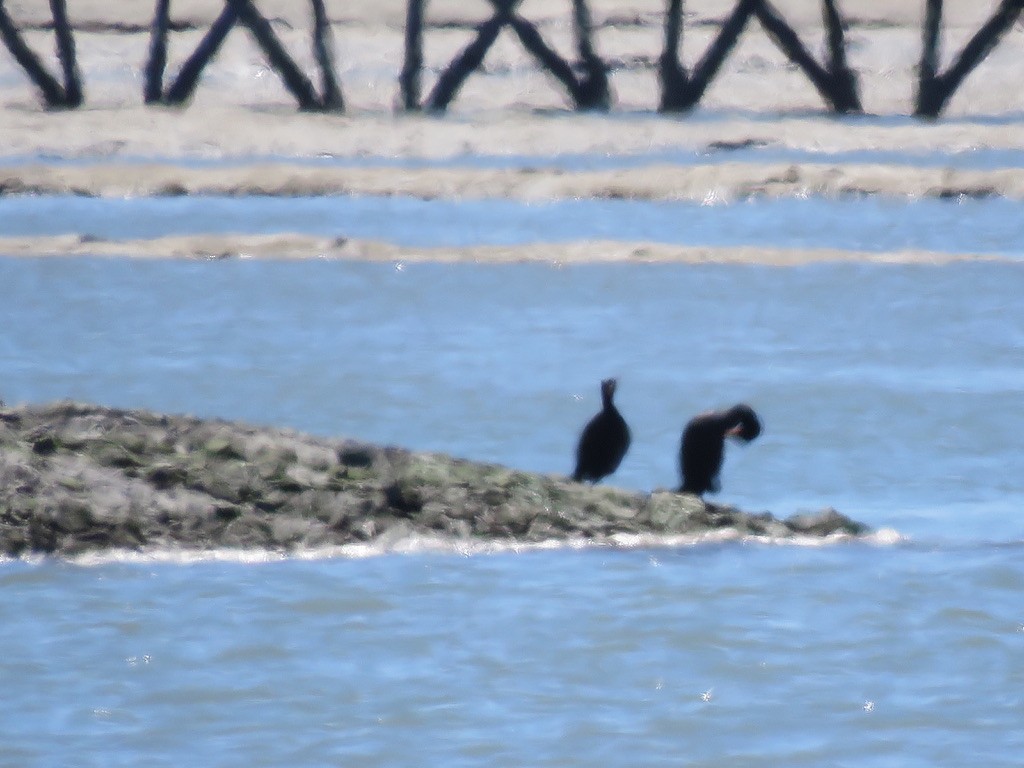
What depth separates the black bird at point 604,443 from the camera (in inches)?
315

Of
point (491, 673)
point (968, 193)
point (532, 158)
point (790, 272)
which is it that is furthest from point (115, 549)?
point (532, 158)

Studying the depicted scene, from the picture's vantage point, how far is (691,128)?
2206 cm

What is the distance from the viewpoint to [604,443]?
8031mm

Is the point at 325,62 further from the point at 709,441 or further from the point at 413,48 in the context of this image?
the point at 709,441

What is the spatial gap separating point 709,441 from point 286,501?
4.79ft

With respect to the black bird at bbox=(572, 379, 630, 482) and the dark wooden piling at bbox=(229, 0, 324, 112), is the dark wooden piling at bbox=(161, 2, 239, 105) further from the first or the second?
the black bird at bbox=(572, 379, 630, 482)

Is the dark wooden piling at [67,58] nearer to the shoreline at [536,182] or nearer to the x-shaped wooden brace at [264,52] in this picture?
the x-shaped wooden brace at [264,52]

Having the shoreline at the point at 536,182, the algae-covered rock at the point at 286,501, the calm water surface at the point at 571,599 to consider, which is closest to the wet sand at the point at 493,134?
the shoreline at the point at 536,182

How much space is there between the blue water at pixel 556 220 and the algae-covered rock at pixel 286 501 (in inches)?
337

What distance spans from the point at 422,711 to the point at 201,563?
6.19 feet

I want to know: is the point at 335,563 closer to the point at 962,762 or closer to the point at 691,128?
the point at 962,762

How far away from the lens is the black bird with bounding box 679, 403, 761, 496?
7.70 meters

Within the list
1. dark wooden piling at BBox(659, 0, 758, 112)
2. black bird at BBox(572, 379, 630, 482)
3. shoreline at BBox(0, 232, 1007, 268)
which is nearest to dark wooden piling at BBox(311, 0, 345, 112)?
dark wooden piling at BBox(659, 0, 758, 112)

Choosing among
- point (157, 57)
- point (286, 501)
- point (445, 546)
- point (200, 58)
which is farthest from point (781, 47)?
point (445, 546)
